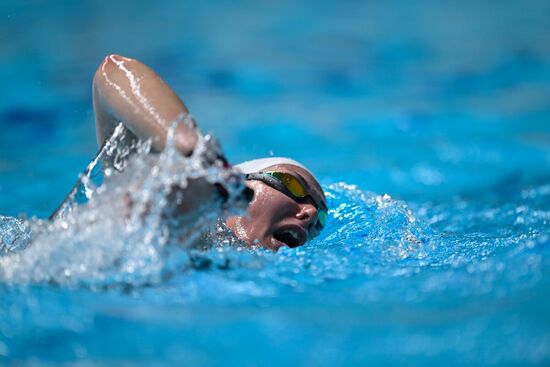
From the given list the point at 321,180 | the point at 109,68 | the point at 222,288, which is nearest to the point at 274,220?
the point at 222,288

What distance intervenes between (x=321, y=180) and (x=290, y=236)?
5.83 ft

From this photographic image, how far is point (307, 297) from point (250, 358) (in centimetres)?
30

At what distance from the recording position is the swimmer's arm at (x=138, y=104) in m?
2.09

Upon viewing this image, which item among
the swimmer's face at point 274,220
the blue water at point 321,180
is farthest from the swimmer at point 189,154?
the blue water at point 321,180

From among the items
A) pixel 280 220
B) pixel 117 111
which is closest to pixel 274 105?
pixel 280 220

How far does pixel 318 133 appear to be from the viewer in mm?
5410

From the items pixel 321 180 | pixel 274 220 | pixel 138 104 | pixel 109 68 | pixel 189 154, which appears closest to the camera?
pixel 189 154

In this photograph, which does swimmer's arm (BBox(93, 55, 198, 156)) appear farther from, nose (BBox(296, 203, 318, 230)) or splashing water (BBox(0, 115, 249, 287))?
nose (BBox(296, 203, 318, 230))

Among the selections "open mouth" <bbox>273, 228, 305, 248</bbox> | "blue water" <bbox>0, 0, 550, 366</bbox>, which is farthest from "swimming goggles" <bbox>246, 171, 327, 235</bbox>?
"blue water" <bbox>0, 0, 550, 366</bbox>

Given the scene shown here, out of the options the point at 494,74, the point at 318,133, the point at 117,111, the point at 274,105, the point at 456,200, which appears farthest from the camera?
the point at 494,74

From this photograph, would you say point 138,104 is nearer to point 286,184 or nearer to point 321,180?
point 286,184

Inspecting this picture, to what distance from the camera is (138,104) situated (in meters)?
2.15

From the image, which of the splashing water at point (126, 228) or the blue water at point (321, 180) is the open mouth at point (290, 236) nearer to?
the blue water at point (321, 180)

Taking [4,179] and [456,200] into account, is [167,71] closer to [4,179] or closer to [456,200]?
[4,179]
